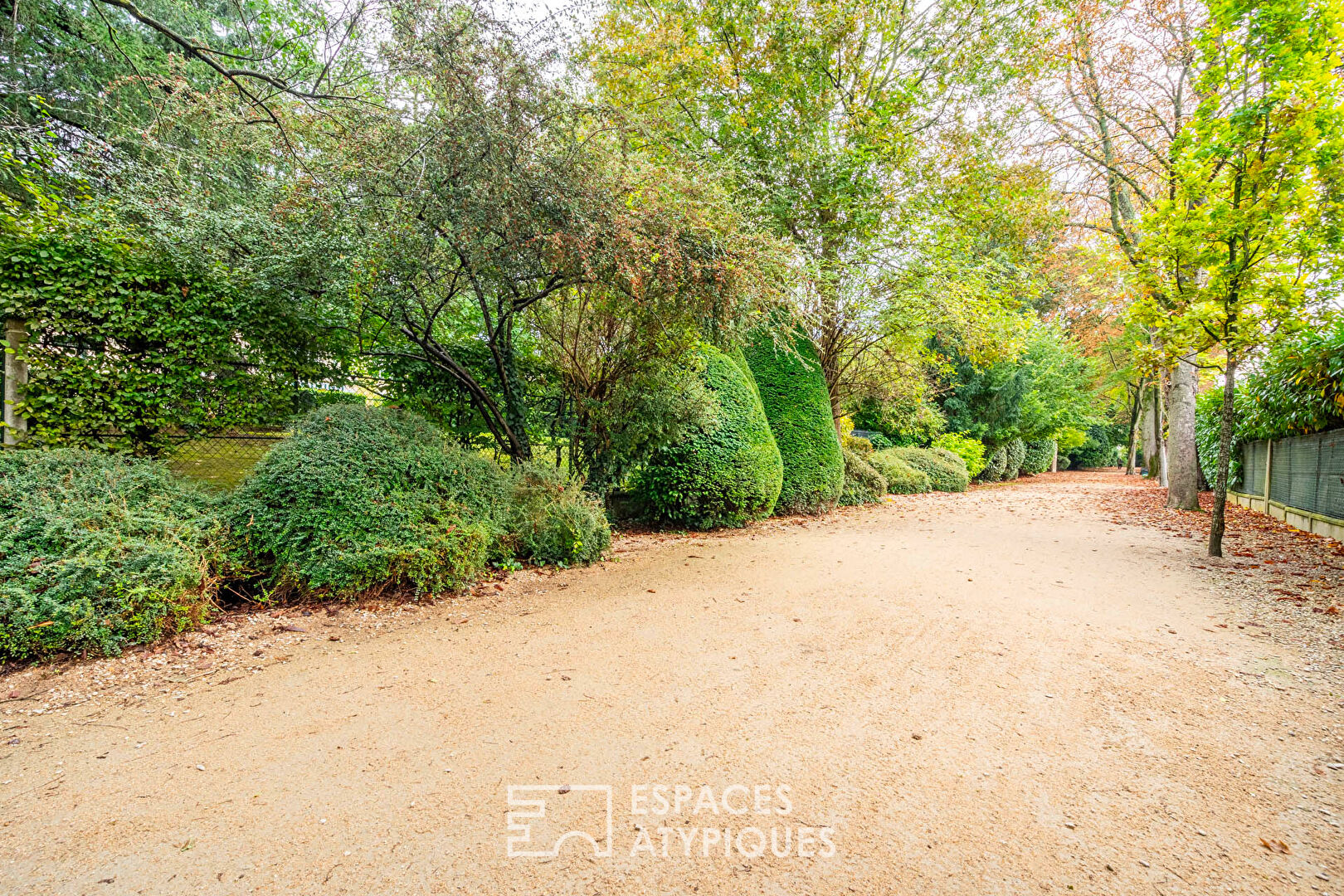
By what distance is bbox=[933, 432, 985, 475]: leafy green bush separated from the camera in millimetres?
16109

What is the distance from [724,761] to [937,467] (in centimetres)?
1336

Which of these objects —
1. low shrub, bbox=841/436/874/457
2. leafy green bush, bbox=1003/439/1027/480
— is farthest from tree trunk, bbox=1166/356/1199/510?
leafy green bush, bbox=1003/439/1027/480

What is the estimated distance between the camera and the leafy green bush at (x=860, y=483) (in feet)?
34.6

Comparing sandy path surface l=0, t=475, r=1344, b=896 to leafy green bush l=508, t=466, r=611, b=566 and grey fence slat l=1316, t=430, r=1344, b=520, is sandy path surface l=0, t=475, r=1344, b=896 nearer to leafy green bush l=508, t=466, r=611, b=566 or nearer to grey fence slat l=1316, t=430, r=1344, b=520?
leafy green bush l=508, t=466, r=611, b=566

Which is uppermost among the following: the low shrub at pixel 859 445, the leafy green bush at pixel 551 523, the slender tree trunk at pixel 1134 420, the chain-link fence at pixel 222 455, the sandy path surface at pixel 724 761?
the slender tree trunk at pixel 1134 420

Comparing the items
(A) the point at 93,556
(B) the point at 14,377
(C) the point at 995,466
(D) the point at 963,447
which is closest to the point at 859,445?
(D) the point at 963,447

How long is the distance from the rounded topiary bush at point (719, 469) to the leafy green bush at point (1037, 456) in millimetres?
16719

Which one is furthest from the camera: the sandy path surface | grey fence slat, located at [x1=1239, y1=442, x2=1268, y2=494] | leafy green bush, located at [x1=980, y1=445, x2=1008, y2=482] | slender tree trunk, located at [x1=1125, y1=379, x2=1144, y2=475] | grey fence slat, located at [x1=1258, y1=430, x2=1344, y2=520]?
slender tree trunk, located at [x1=1125, y1=379, x2=1144, y2=475]

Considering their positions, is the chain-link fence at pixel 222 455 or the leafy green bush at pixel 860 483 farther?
the leafy green bush at pixel 860 483

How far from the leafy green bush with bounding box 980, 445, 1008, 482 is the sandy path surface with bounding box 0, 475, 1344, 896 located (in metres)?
14.9

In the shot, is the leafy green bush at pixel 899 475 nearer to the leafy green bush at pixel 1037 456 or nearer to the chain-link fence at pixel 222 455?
the leafy green bush at pixel 1037 456

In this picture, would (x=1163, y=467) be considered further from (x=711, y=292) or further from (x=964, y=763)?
(x=964, y=763)

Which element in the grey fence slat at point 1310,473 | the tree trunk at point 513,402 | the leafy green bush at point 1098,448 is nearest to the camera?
the grey fence slat at point 1310,473

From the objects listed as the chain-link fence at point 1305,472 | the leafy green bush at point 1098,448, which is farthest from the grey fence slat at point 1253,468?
the leafy green bush at point 1098,448
